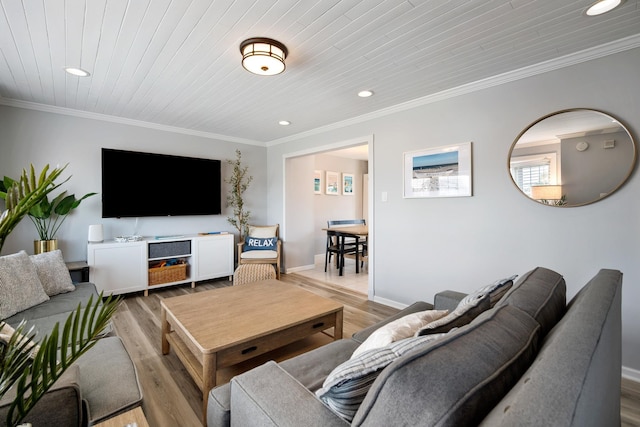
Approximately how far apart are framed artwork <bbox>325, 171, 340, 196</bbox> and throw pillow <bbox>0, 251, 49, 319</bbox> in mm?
5129

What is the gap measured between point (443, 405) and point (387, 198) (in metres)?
2.96

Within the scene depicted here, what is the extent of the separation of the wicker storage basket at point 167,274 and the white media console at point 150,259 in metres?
0.04

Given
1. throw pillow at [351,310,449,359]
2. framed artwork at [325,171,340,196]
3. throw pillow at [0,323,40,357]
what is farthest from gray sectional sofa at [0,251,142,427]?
framed artwork at [325,171,340,196]

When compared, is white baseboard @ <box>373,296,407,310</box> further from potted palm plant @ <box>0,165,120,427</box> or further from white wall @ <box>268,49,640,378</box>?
potted palm plant @ <box>0,165,120,427</box>

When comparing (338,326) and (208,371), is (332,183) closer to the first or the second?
(338,326)

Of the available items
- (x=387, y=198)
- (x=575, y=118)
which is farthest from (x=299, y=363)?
(x=575, y=118)

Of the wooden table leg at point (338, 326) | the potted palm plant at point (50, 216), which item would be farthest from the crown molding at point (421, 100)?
the wooden table leg at point (338, 326)

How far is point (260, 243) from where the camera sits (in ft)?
15.1

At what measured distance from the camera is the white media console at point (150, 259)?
3455mm

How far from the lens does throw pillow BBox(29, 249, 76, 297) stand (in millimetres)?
2355

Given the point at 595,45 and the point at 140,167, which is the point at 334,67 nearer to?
the point at 595,45

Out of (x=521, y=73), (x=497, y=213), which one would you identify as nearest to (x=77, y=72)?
(x=521, y=73)

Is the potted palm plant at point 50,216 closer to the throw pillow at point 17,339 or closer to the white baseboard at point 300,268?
the throw pillow at point 17,339

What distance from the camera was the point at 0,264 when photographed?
2.01m
